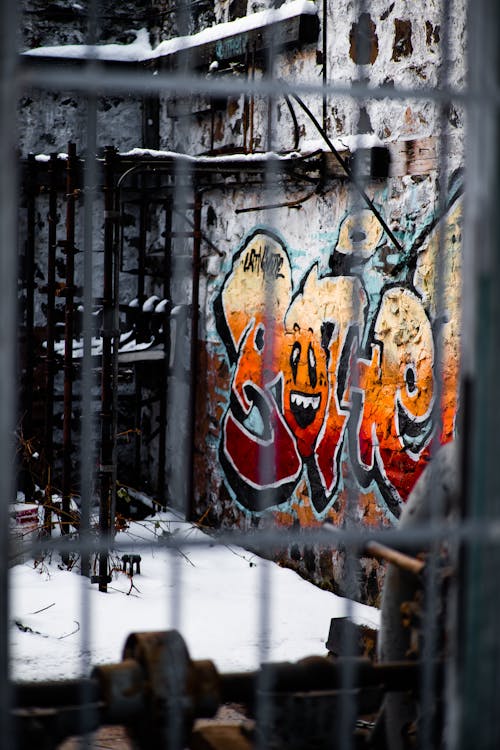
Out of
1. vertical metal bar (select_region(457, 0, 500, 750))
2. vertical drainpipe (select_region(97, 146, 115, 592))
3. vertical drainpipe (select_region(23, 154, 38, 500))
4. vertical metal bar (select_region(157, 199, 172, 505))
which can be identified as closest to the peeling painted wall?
vertical metal bar (select_region(157, 199, 172, 505))

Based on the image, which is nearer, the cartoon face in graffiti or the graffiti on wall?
the graffiti on wall

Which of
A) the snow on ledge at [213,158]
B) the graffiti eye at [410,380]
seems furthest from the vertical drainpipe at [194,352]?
the graffiti eye at [410,380]

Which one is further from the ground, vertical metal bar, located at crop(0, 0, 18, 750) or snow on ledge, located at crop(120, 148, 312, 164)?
snow on ledge, located at crop(120, 148, 312, 164)

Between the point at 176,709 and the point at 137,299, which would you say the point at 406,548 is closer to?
the point at 176,709

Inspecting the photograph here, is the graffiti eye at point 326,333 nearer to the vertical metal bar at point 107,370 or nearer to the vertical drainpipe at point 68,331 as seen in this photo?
the vertical metal bar at point 107,370

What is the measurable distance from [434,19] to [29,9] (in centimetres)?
418

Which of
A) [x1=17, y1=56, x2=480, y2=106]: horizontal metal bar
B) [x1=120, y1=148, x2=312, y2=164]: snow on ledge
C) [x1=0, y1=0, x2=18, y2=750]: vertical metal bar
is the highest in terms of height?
[x1=120, y1=148, x2=312, y2=164]: snow on ledge

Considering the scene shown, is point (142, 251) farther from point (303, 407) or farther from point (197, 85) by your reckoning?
point (197, 85)

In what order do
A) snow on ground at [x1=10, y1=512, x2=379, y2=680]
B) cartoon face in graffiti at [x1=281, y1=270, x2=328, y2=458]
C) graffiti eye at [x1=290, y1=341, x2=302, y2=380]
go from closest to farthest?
1. snow on ground at [x1=10, y1=512, x2=379, y2=680]
2. cartoon face in graffiti at [x1=281, y1=270, x2=328, y2=458]
3. graffiti eye at [x1=290, y1=341, x2=302, y2=380]

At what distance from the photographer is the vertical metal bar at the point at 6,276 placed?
4.49 ft

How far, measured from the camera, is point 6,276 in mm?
1376

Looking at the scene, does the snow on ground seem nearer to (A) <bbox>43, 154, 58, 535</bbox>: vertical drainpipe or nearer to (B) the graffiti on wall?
(B) the graffiti on wall

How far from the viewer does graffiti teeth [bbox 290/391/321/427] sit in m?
6.59

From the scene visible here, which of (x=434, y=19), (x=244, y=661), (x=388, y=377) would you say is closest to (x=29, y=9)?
(x=434, y=19)
